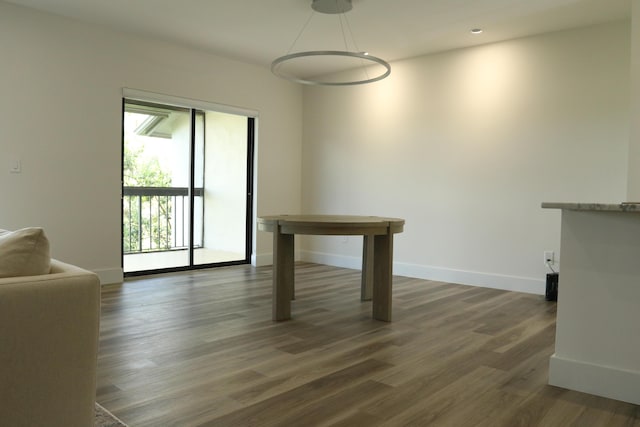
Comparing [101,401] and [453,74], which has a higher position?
[453,74]

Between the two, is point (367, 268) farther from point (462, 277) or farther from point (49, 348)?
point (49, 348)

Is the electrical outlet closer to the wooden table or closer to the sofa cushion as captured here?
the wooden table

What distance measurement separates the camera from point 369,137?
5.58 metres

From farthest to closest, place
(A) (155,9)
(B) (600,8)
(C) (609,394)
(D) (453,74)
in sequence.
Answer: (D) (453,74), (A) (155,9), (B) (600,8), (C) (609,394)

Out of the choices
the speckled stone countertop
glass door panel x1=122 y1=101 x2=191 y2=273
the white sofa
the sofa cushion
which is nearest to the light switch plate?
glass door panel x1=122 y1=101 x2=191 y2=273

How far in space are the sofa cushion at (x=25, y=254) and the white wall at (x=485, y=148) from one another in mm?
4076

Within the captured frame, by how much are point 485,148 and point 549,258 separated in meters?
1.24

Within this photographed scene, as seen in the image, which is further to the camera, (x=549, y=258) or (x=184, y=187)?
(x=184, y=187)

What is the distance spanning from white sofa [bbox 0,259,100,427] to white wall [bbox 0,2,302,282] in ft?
9.94

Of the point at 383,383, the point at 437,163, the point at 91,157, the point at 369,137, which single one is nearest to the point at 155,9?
the point at 91,157

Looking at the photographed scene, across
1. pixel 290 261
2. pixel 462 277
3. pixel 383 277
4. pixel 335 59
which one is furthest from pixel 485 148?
pixel 290 261

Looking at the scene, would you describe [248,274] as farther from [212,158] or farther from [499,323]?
[499,323]

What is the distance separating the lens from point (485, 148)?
4.65 m

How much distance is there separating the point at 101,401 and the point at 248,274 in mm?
3229
